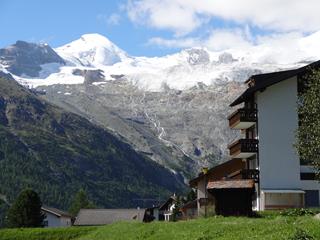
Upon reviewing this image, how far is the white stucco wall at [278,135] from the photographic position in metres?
71.9

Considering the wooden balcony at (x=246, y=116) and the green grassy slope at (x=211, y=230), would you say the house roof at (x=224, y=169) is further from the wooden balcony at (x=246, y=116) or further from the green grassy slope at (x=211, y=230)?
the green grassy slope at (x=211, y=230)

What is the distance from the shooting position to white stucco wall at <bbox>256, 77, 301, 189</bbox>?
7188cm

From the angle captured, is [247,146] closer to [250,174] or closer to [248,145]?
[248,145]

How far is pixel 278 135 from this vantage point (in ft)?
239

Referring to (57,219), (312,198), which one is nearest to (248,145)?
(312,198)

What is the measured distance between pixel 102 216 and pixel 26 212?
86.0 feet

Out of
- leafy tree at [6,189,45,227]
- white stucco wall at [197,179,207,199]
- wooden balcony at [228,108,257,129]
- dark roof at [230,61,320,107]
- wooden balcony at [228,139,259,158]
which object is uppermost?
dark roof at [230,61,320,107]

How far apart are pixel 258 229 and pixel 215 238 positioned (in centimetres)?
245

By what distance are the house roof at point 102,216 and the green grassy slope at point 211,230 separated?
249 ft

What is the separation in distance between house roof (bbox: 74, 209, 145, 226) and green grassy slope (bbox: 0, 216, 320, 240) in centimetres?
7586

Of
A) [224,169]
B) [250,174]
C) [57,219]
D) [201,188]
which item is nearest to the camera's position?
[250,174]

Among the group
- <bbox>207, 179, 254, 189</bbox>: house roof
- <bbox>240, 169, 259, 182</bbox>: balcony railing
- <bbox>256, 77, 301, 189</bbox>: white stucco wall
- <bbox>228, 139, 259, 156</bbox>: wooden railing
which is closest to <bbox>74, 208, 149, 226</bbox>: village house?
<bbox>228, 139, 259, 156</bbox>: wooden railing

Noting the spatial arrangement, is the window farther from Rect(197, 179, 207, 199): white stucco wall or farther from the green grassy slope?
the green grassy slope

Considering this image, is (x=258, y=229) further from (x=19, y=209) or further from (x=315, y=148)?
(x=19, y=209)
